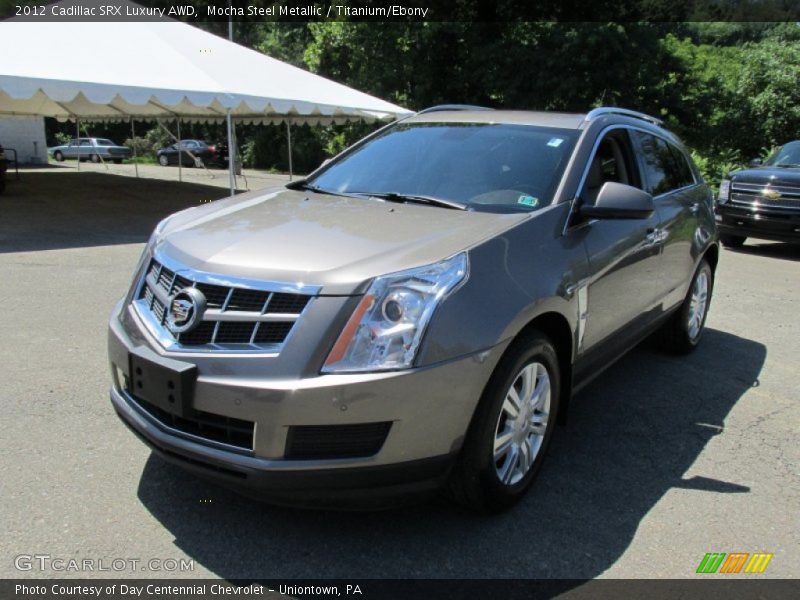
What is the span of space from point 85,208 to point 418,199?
12.9 m

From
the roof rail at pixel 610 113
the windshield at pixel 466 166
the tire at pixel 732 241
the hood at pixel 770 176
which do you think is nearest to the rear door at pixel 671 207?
the roof rail at pixel 610 113

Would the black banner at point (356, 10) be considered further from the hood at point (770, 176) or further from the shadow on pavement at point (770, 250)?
the shadow on pavement at point (770, 250)

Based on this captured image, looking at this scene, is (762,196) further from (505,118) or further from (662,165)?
(505,118)

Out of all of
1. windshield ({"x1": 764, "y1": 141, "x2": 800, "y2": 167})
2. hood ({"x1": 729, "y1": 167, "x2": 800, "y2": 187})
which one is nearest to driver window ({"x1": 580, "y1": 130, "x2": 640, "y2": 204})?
hood ({"x1": 729, "y1": 167, "x2": 800, "y2": 187})

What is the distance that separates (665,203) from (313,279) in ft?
9.80

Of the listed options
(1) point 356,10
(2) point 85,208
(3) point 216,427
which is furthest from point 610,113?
(1) point 356,10

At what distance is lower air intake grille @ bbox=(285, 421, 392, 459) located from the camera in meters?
2.35

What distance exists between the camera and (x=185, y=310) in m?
2.54

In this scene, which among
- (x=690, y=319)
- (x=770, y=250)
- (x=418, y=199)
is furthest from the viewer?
(x=770, y=250)

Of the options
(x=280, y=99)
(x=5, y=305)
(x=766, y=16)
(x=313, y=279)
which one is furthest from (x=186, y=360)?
(x=766, y=16)

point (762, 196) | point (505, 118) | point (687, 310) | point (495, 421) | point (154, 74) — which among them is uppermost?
point (154, 74)

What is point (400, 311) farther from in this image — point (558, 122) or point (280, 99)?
point (280, 99)

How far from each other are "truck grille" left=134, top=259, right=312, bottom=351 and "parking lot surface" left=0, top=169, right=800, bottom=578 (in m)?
0.82

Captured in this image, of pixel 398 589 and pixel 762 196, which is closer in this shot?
pixel 398 589
